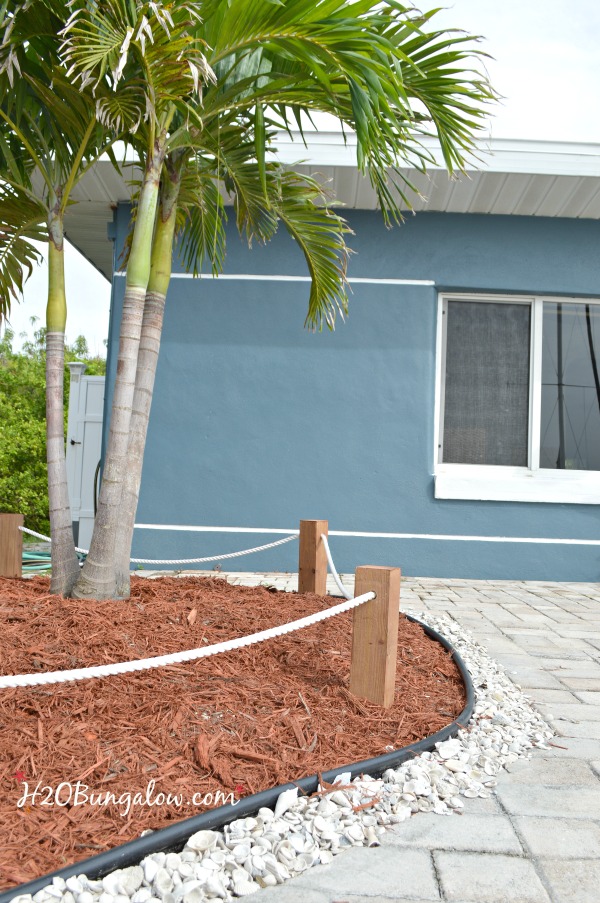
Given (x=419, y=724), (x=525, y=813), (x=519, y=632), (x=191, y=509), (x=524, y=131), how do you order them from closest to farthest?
(x=525, y=813) → (x=419, y=724) → (x=519, y=632) → (x=524, y=131) → (x=191, y=509)

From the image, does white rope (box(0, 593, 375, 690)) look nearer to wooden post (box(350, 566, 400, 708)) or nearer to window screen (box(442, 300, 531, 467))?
wooden post (box(350, 566, 400, 708))

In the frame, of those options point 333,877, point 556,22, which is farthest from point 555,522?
point 556,22

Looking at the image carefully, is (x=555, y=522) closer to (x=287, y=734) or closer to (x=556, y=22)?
(x=287, y=734)

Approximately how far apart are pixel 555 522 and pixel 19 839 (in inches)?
249

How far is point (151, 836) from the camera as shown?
187cm

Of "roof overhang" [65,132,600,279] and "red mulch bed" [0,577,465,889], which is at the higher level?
"roof overhang" [65,132,600,279]

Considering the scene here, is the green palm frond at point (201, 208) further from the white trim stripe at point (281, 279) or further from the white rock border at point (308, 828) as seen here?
the white rock border at point (308, 828)

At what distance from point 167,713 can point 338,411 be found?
4.97 m

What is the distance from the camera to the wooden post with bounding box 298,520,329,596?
473 cm

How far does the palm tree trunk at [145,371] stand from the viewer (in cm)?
386

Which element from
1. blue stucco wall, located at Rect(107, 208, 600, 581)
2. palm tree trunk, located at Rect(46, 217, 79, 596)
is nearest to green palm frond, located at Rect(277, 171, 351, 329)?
palm tree trunk, located at Rect(46, 217, 79, 596)

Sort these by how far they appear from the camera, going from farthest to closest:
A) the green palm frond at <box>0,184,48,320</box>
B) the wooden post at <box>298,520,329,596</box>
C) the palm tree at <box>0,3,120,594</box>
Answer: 1. the wooden post at <box>298,520,329,596</box>
2. the green palm frond at <box>0,184,48,320</box>
3. the palm tree at <box>0,3,120,594</box>

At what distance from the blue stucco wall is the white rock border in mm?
4280

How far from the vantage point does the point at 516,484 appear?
286 inches
